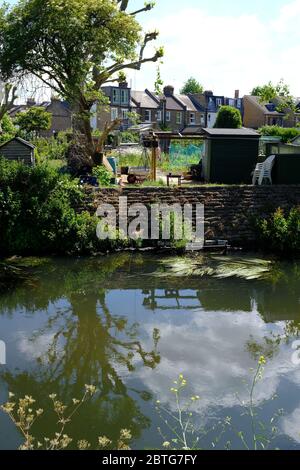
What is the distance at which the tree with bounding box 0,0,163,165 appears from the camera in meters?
16.0

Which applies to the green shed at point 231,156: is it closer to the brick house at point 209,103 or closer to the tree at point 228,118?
the tree at point 228,118

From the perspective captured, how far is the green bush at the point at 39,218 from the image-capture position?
16125mm

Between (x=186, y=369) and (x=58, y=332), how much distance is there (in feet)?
10.7

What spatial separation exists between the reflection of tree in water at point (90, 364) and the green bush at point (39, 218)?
3.37 metres

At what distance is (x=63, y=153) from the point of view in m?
29.0

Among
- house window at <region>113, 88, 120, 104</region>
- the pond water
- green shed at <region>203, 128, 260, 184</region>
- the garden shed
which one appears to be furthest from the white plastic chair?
house window at <region>113, 88, 120, 104</region>

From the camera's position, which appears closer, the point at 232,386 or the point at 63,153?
the point at 232,386

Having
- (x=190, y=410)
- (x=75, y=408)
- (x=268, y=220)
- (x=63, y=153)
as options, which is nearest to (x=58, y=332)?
(x=75, y=408)

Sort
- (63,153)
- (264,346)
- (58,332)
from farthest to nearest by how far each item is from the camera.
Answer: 1. (63,153)
2. (58,332)
3. (264,346)

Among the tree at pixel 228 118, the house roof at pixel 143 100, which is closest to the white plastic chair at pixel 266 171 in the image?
the tree at pixel 228 118

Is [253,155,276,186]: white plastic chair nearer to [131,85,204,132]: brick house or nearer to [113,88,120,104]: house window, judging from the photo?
[131,85,204,132]: brick house

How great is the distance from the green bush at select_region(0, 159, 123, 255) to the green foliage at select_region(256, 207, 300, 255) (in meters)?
5.38

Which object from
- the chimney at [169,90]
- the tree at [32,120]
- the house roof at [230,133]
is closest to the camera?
the house roof at [230,133]
